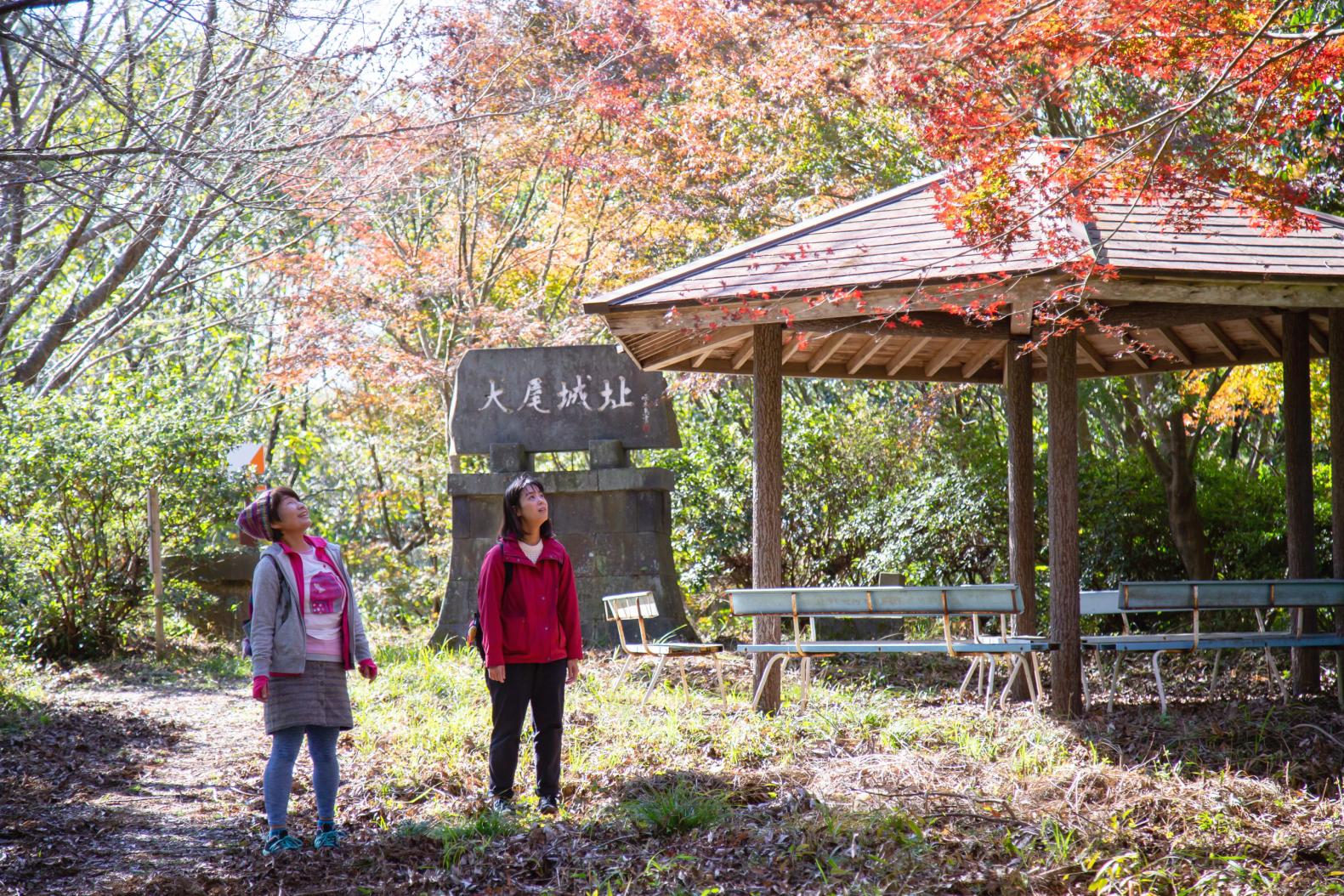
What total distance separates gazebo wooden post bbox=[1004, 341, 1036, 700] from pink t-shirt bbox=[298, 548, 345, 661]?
5.07 m

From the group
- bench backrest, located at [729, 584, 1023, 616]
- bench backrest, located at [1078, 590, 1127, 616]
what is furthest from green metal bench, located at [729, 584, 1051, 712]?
bench backrest, located at [1078, 590, 1127, 616]

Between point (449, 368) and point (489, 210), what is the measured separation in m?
2.29

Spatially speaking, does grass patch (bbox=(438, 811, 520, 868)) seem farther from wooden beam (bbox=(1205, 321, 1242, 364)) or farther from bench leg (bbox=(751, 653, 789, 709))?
wooden beam (bbox=(1205, 321, 1242, 364))

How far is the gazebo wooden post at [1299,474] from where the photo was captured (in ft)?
25.5

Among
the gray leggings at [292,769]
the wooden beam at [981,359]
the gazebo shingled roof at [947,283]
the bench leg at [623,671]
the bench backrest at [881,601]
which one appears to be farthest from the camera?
the wooden beam at [981,359]

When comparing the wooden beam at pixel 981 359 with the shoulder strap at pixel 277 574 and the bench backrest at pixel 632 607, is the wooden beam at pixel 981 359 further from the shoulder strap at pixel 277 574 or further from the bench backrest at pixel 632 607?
the shoulder strap at pixel 277 574

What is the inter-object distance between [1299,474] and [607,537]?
5.97 metres

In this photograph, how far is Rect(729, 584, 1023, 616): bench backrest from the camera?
679cm

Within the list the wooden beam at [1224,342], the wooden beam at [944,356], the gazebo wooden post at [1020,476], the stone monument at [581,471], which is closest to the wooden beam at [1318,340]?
the wooden beam at [1224,342]

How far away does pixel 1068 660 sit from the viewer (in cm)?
717

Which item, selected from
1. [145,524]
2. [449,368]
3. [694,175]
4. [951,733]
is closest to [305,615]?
[951,733]

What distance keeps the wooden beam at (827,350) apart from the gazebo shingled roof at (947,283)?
2cm

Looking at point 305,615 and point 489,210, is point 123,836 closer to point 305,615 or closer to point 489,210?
point 305,615

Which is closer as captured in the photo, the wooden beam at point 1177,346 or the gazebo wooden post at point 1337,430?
the gazebo wooden post at point 1337,430
